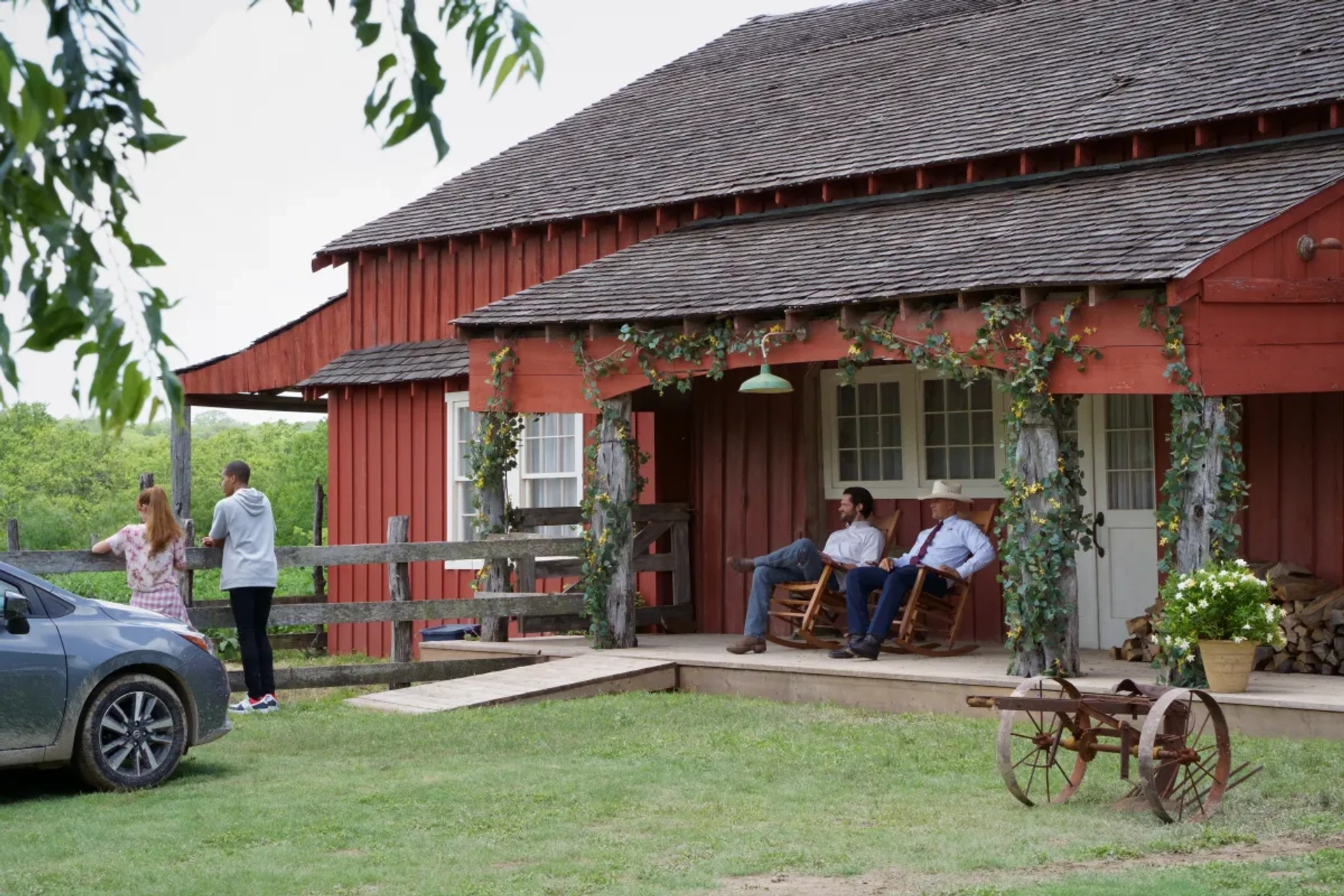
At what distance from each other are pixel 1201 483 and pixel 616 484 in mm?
4802

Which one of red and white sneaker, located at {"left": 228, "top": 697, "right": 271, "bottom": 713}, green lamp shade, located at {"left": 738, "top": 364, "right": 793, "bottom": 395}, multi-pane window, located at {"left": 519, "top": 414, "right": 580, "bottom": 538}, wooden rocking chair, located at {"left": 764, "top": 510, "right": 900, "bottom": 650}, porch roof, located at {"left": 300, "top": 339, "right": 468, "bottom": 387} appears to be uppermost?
porch roof, located at {"left": 300, "top": 339, "right": 468, "bottom": 387}

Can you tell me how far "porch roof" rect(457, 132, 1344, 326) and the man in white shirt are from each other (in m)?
1.87

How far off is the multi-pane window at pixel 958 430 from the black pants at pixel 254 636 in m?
5.50

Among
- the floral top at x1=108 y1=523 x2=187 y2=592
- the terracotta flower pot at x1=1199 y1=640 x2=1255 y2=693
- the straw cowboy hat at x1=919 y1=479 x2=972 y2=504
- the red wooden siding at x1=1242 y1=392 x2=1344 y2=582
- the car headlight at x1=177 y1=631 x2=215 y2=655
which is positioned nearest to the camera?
the car headlight at x1=177 y1=631 x2=215 y2=655

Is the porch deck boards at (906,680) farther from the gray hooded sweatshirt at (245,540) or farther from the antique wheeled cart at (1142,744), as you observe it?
the gray hooded sweatshirt at (245,540)

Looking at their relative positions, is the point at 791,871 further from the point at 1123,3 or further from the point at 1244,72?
the point at 1123,3

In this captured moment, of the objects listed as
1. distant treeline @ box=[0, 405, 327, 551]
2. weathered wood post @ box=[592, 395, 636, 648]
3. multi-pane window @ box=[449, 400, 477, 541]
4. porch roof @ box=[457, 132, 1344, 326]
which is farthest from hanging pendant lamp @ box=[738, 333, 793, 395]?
distant treeline @ box=[0, 405, 327, 551]

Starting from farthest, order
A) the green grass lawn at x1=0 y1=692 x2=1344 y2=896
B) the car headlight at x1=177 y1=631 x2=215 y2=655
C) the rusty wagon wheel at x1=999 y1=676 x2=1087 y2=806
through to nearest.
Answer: the car headlight at x1=177 y1=631 x2=215 y2=655 → the rusty wagon wheel at x1=999 y1=676 x2=1087 y2=806 → the green grass lawn at x1=0 y1=692 x2=1344 y2=896

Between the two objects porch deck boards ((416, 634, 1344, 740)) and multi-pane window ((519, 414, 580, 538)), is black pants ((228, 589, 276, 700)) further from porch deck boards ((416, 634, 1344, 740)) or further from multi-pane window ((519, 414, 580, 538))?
multi-pane window ((519, 414, 580, 538))

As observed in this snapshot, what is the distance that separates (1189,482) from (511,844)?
4951 mm

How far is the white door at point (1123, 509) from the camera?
12.9 m

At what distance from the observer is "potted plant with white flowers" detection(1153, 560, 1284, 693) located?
996 cm

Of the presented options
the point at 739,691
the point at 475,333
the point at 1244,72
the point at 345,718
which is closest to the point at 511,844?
the point at 345,718

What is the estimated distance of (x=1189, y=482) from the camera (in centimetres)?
1031
